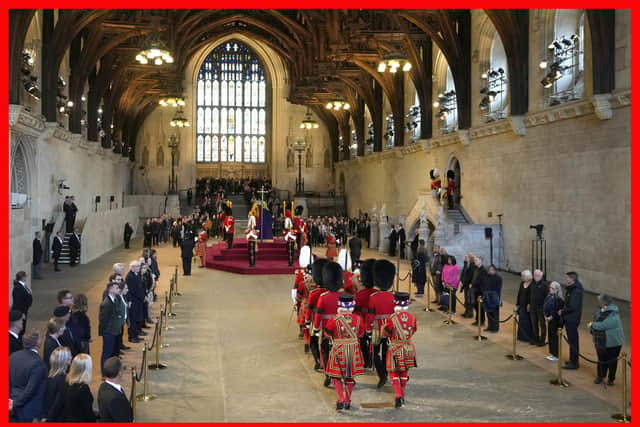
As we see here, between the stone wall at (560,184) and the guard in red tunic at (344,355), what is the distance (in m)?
9.75

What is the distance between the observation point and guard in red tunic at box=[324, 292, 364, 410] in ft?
24.3

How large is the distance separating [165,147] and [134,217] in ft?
40.5

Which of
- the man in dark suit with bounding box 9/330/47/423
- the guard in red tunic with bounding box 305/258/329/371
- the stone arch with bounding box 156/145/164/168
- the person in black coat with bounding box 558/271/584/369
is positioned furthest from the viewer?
the stone arch with bounding box 156/145/164/168

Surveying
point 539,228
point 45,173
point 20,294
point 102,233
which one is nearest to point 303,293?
point 20,294

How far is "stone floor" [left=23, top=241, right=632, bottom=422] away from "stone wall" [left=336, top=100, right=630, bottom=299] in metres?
3.96

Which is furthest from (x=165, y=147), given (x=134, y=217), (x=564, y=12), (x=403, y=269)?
(x=564, y=12)

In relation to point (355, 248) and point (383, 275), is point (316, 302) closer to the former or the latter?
point (383, 275)

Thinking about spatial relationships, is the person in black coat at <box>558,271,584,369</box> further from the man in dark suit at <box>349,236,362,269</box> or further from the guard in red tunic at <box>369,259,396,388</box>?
the man in dark suit at <box>349,236,362,269</box>

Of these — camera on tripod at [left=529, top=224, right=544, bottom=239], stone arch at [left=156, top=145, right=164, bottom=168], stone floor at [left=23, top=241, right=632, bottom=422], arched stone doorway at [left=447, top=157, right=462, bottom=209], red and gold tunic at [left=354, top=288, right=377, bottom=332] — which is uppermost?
stone arch at [left=156, top=145, right=164, bottom=168]

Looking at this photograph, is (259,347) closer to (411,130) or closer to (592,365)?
(592,365)

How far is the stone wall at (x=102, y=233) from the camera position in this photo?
899 inches

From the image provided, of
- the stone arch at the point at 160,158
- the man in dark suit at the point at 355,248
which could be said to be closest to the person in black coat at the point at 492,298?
the man in dark suit at the point at 355,248

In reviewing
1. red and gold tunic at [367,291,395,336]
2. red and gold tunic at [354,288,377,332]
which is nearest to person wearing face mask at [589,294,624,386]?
red and gold tunic at [367,291,395,336]

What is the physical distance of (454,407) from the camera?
755 centimetres
